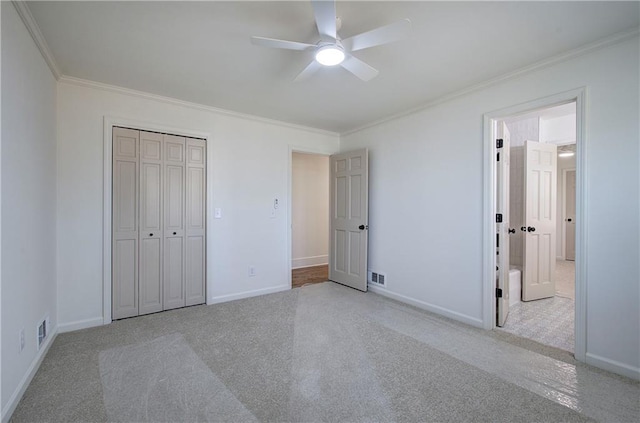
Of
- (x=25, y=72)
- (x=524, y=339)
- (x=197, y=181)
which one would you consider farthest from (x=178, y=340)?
(x=524, y=339)

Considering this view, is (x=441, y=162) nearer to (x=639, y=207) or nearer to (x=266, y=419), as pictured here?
(x=639, y=207)

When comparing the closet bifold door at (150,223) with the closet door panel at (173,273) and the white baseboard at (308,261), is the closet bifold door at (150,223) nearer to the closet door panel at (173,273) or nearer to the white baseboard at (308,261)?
the closet door panel at (173,273)

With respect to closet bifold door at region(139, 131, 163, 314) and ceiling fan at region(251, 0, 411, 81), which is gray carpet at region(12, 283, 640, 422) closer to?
closet bifold door at region(139, 131, 163, 314)

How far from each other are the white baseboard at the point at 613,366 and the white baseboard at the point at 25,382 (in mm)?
3889

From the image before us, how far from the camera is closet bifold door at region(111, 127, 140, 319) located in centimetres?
303

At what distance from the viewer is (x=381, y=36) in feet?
5.74

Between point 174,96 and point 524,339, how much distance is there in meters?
4.38

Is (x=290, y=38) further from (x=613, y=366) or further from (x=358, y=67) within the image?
(x=613, y=366)

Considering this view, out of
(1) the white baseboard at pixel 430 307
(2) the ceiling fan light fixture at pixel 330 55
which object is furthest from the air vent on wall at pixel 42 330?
(1) the white baseboard at pixel 430 307

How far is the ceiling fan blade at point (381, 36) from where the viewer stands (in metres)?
1.63

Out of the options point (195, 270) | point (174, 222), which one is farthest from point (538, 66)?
point (195, 270)

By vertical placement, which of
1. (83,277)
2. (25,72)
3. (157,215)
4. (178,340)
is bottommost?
(178,340)

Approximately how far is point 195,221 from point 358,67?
258cm

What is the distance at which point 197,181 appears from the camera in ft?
11.6
